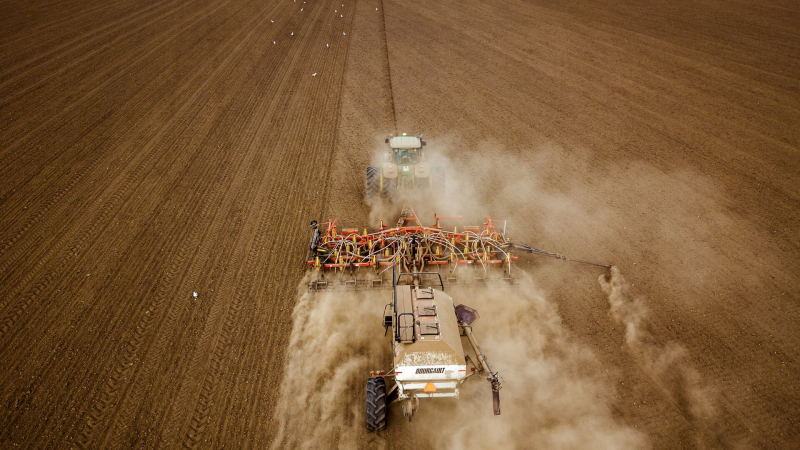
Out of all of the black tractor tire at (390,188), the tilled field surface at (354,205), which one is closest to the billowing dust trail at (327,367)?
the tilled field surface at (354,205)

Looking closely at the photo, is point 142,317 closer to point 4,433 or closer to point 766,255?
point 4,433

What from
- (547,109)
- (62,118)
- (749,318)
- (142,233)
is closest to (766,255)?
(749,318)

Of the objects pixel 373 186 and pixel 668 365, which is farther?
pixel 373 186

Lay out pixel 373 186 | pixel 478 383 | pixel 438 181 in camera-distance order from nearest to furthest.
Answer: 1. pixel 478 383
2. pixel 373 186
3. pixel 438 181

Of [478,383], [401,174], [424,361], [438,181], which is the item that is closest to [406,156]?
[401,174]

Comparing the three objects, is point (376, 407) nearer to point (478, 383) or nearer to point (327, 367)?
point (327, 367)

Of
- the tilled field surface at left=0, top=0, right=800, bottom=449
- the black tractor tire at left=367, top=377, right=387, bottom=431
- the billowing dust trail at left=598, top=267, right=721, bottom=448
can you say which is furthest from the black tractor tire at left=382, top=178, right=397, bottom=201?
the billowing dust trail at left=598, top=267, right=721, bottom=448
